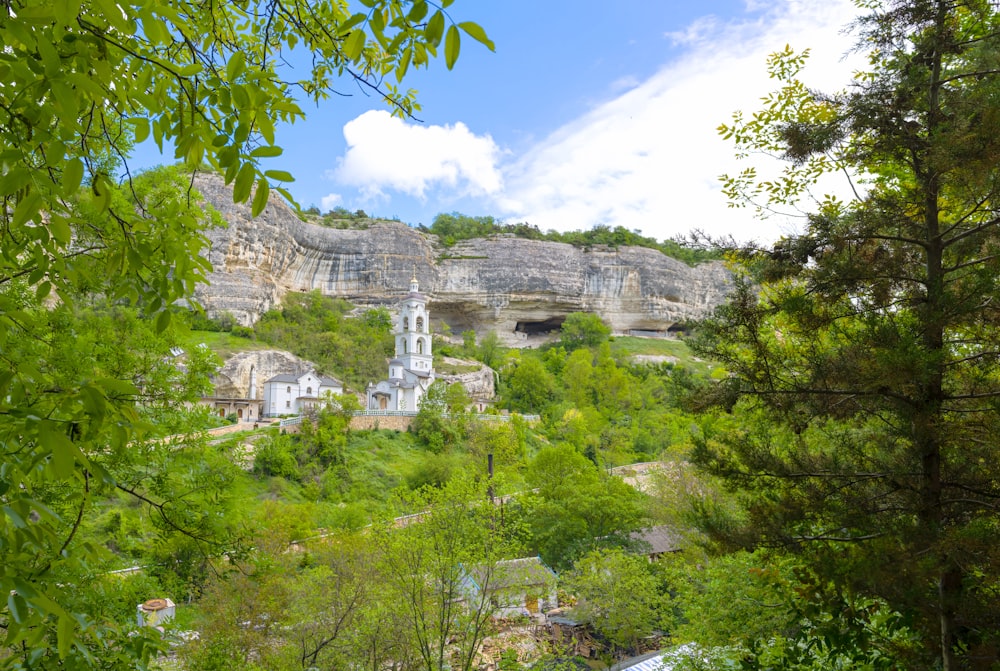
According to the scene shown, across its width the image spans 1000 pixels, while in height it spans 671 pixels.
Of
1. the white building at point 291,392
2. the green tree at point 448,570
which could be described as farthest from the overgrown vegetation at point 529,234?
the green tree at point 448,570

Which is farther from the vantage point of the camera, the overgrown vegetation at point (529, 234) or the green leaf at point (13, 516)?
the overgrown vegetation at point (529, 234)

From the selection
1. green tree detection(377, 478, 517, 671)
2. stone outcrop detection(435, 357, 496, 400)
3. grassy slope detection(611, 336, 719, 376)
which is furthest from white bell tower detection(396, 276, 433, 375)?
green tree detection(377, 478, 517, 671)

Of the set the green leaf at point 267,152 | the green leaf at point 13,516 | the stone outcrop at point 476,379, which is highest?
the stone outcrop at point 476,379

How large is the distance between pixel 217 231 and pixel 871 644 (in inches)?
1807

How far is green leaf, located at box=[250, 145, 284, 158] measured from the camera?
146 centimetres

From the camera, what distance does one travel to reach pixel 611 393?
40.8 metres

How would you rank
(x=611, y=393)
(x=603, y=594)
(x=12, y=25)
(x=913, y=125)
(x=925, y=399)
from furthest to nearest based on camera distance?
(x=611, y=393) < (x=603, y=594) < (x=913, y=125) < (x=925, y=399) < (x=12, y=25)

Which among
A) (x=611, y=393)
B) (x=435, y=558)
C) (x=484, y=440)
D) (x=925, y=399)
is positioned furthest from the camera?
(x=611, y=393)

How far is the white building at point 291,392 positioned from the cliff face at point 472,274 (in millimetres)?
9722

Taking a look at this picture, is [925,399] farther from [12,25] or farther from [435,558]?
[435,558]

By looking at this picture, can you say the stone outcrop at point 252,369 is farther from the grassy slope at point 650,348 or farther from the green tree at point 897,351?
the green tree at point 897,351

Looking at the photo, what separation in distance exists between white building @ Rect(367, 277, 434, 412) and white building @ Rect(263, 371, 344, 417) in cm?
320

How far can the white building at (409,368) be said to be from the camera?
37656 mm

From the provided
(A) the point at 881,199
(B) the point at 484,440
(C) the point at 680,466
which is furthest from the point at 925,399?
(B) the point at 484,440
